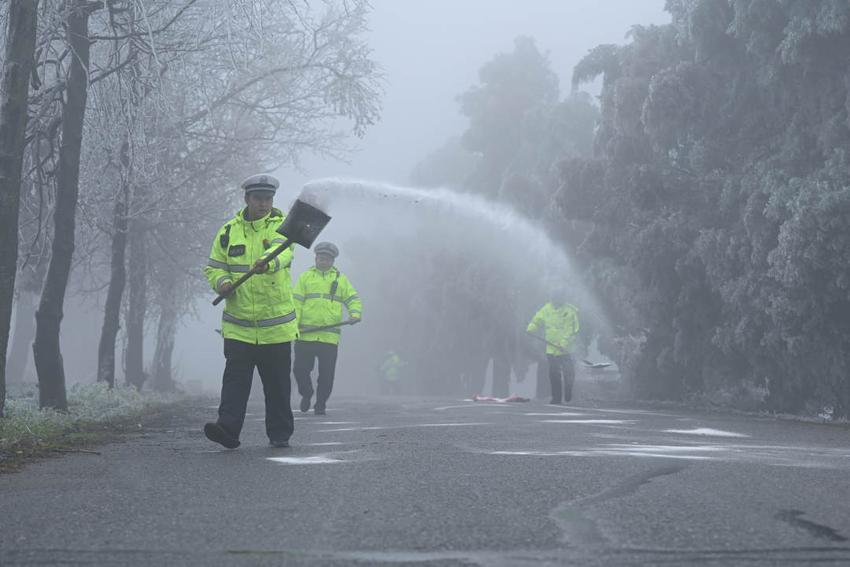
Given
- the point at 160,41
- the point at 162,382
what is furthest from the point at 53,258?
the point at 162,382

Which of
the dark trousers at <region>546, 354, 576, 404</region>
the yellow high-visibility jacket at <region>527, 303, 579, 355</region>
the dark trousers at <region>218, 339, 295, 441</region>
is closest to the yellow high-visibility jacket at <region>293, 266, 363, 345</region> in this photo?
the yellow high-visibility jacket at <region>527, 303, 579, 355</region>

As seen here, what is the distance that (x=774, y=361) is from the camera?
62.8 feet

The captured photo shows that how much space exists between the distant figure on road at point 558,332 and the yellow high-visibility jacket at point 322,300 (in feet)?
17.8

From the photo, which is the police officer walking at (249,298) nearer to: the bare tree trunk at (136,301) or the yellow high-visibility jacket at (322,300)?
the yellow high-visibility jacket at (322,300)

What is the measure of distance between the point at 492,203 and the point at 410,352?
10.9m

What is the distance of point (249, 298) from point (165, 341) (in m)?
21.6

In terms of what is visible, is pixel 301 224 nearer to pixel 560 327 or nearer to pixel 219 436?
pixel 219 436

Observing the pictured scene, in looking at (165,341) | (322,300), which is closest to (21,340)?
(165,341)

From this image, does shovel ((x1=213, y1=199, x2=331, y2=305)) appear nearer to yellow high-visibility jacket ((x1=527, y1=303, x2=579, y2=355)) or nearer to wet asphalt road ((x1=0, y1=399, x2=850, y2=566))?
wet asphalt road ((x1=0, y1=399, x2=850, y2=566))

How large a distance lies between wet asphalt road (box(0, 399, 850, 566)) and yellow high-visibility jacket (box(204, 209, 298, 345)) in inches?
33.9

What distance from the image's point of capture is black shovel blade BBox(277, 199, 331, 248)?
899 centimetres

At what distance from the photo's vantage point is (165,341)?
99.5ft

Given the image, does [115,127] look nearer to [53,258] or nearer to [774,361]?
[53,258]

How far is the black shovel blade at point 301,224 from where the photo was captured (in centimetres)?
899
